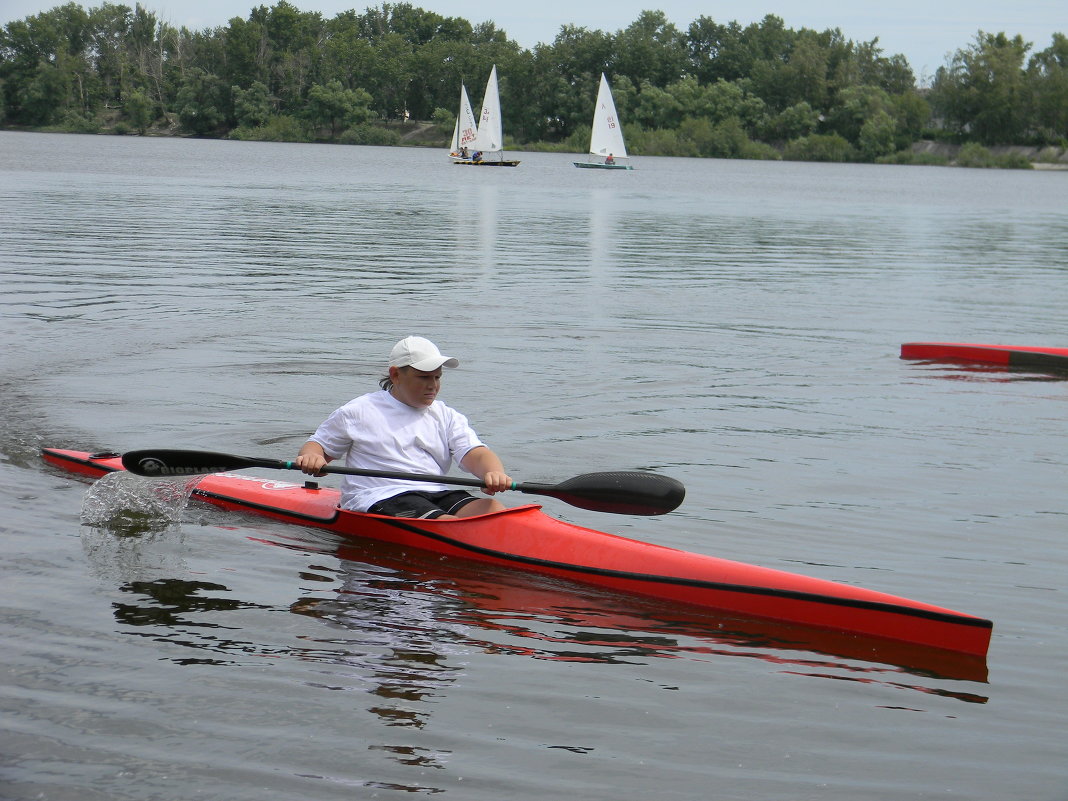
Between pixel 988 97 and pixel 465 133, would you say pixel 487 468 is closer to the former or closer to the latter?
pixel 465 133

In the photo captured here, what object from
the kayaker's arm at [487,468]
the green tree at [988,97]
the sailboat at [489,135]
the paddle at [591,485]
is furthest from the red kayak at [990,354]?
the green tree at [988,97]

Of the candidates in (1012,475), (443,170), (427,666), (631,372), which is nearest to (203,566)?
(427,666)

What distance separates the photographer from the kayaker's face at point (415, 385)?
655 cm

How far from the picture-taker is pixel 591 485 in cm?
691

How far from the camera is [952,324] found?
1736cm

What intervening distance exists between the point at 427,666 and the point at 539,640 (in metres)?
0.62

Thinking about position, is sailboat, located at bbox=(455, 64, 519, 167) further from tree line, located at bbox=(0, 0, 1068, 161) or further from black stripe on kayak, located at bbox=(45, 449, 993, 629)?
black stripe on kayak, located at bbox=(45, 449, 993, 629)

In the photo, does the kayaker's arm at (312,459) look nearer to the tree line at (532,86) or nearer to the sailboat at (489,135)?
the sailboat at (489,135)

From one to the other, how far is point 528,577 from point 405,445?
0.97 metres

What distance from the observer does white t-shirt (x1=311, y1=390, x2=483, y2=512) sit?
6.79 metres

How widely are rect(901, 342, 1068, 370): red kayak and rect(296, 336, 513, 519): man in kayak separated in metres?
8.38

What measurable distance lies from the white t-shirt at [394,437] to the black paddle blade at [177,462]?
0.77m

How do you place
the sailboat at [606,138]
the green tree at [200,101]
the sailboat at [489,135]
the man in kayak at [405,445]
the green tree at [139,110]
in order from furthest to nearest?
the green tree at [200,101] < the green tree at [139,110] < the sailboat at [606,138] < the sailboat at [489,135] < the man in kayak at [405,445]

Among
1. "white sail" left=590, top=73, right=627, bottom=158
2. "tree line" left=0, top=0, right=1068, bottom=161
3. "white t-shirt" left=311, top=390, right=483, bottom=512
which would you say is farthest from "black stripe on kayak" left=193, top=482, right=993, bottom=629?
"tree line" left=0, top=0, right=1068, bottom=161
